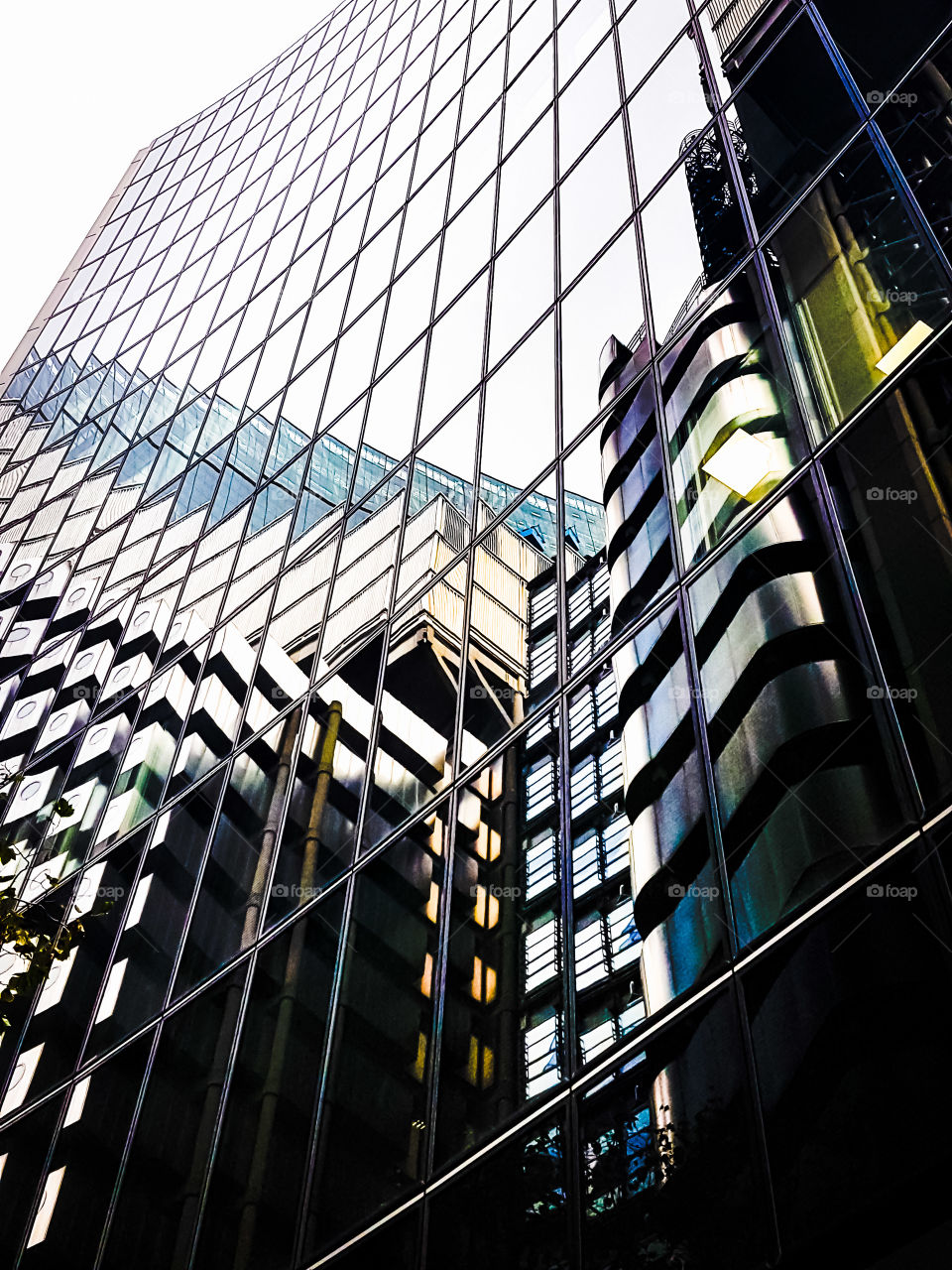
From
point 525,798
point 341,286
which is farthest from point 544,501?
point 341,286

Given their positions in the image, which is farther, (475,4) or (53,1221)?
(475,4)

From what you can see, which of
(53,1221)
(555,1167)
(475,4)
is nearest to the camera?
(555,1167)

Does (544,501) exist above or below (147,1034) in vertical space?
above

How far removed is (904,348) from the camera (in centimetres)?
1120

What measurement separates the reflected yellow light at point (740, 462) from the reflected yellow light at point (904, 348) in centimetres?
137

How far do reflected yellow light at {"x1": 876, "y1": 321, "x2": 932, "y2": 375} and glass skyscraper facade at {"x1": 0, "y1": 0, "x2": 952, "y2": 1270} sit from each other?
0.23 ft

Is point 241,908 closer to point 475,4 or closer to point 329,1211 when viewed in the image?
point 329,1211

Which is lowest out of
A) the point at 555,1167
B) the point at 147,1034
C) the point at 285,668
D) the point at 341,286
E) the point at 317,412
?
the point at 555,1167

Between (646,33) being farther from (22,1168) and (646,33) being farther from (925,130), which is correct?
(22,1168)

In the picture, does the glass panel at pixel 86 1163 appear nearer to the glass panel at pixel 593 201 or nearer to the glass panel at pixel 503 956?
the glass panel at pixel 503 956

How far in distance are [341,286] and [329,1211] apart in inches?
829

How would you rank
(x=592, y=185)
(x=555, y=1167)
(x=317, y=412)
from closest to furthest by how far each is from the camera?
(x=555, y=1167), (x=592, y=185), (x=317, y=412)

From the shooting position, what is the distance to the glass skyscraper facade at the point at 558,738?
29.1ft

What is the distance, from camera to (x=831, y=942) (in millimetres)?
8602
